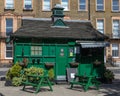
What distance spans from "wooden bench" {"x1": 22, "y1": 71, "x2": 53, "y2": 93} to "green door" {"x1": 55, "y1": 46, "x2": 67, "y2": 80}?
3.31m

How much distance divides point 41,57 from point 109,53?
94.8 ft

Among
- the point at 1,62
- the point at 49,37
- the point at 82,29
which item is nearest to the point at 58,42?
the point at 49,37

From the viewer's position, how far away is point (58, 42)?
21.8 m

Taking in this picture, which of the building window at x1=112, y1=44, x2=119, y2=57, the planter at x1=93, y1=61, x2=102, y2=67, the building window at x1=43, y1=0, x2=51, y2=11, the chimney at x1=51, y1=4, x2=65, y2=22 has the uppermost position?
the building window at x1=43, y1=0, x2=51, y2=11

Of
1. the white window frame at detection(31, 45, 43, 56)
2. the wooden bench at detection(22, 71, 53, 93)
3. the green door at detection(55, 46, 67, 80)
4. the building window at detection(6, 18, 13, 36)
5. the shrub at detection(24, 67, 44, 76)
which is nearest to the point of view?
the wooden bench at detection(22, 71, 53, 93)

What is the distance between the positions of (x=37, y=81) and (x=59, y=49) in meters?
4.41

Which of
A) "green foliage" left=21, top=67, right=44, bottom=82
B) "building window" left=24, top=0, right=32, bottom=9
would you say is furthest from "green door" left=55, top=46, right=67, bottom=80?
"building window" left=24, top=0, right=32, bottom=9

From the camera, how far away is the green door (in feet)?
70.9

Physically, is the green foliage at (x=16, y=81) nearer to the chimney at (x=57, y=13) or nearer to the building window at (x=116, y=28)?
the chimney at (x=57, y=13)

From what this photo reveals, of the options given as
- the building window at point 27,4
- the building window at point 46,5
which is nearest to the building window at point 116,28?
the building window at point 46,5

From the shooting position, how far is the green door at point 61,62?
21.6 m

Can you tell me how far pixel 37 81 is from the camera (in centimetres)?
1775

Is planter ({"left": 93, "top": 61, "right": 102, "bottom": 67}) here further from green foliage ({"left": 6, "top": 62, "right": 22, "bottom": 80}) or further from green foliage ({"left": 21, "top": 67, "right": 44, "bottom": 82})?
Answer: green foliage ({"left": 6, "top": 62, "right": 22, "bottom": 80})

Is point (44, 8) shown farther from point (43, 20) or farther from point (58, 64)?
point (58, 64)
